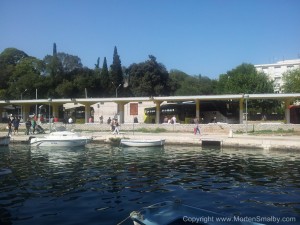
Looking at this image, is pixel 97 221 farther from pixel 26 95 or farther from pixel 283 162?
pixel 26 95

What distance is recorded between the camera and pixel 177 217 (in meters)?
7.41

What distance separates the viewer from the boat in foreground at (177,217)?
7.29m

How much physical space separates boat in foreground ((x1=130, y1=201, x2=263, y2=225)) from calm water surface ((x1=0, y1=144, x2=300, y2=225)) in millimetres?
2029

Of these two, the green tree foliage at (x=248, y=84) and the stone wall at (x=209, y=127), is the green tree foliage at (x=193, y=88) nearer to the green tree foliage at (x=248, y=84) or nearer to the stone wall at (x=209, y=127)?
the green tree foliage at (x=248, y=84)

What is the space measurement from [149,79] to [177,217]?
74563 mm

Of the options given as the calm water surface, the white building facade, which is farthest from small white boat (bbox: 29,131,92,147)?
the white building facade

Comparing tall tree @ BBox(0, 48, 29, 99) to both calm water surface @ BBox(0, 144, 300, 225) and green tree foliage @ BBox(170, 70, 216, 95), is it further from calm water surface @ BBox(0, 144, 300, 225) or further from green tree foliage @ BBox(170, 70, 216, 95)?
calm water surface @ BBox(0, 144, 300, 225)

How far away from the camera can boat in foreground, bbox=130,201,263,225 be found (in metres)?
7.29

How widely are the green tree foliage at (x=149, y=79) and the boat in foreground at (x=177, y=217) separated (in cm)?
7196

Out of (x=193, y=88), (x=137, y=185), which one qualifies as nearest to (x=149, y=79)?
(x=193, y=88)

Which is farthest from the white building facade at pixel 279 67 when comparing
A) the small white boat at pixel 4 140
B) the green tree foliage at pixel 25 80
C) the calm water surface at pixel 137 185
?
the small white boat at pixel 4 140

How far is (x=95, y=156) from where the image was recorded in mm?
23672

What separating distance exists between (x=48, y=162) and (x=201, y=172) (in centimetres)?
994

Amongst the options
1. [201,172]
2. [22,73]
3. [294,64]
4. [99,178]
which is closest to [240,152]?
[201,172]
